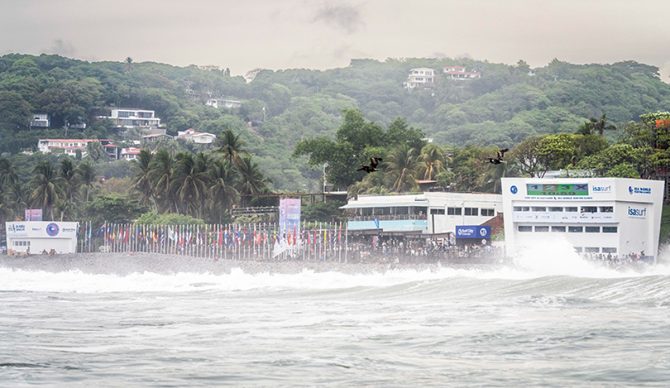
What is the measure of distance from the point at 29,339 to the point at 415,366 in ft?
42.9

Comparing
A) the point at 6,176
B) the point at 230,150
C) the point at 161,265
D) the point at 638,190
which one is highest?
the point at 230,150

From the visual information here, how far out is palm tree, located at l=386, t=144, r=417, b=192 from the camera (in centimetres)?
11969

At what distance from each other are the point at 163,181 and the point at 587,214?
51840mm

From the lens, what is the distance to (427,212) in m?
100

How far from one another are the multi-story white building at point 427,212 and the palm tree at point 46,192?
142ft

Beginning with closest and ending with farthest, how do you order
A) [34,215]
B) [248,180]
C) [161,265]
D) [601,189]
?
[601,189] < [161,265] < [34,215] < [248,180]

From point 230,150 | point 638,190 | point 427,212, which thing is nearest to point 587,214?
point 638,190

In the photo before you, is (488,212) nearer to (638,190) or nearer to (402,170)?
(402,170)

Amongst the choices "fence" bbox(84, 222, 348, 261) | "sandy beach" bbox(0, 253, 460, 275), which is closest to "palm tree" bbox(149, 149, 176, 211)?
"fence" bbox(84, 222, 348, 261)

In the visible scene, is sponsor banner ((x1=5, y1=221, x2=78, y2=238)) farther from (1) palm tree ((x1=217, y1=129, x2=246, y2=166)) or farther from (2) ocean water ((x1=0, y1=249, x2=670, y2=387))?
(2) ocean water ((x1=0, y1=249, x2=670, y2=387))

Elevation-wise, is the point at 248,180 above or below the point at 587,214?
above

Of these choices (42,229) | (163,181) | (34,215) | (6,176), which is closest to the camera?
(42,229)

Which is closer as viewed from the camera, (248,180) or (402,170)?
(402,170)

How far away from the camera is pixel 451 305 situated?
50.7 m
